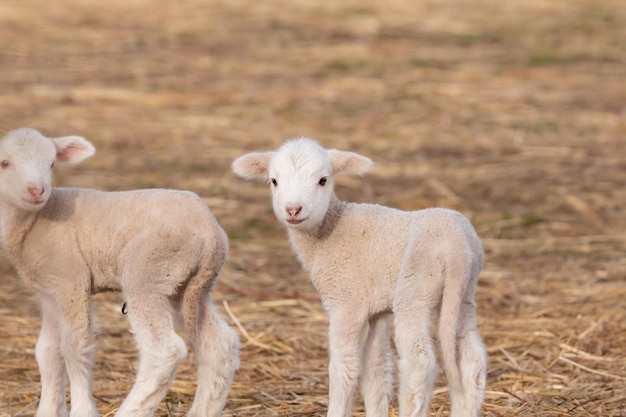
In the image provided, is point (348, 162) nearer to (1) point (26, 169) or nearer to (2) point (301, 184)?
(2) point (301, 184)

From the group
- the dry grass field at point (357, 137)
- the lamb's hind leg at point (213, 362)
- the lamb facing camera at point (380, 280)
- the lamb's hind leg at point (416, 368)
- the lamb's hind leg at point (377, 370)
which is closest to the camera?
the lamb's hind leg at point (416, 368)

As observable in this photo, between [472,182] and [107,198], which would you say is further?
[472,182]

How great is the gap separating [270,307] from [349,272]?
2.99 m

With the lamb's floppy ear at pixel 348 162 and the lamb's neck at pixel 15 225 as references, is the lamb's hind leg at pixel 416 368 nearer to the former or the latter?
the lamb's floppy ear at pixel 348 162

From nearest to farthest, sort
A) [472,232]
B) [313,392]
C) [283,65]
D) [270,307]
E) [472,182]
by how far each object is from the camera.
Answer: [472,232], [313,392], [270,307], [472,182], [283,65]

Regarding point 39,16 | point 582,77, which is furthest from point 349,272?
point 39,16

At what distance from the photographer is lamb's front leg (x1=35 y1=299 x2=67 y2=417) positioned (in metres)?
5.95

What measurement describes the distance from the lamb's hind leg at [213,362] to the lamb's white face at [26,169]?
0.93 meters

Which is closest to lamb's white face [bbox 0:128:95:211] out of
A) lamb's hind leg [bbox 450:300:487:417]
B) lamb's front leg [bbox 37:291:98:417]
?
lamb's front leg [bbox 37:291:98:417]

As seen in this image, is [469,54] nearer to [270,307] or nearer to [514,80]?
[514,80]

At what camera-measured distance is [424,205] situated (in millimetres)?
11383

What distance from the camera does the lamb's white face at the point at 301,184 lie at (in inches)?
224

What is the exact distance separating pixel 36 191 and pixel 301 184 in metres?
1.21

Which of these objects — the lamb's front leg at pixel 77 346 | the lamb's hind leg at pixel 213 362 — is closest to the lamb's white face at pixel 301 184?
the lamb's hind leg at pixel 213 362
